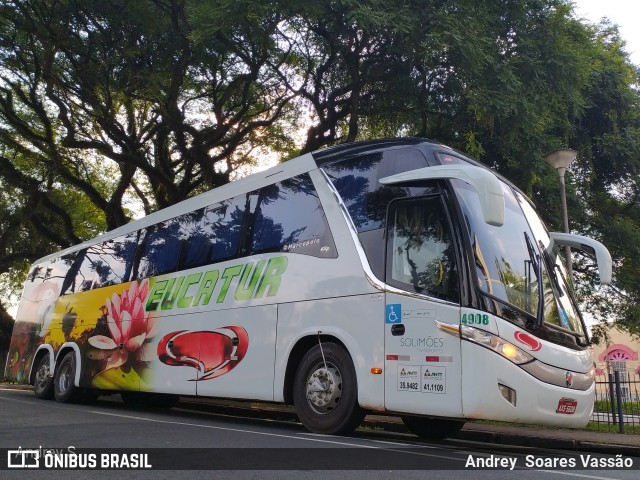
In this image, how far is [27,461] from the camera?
17.9ft

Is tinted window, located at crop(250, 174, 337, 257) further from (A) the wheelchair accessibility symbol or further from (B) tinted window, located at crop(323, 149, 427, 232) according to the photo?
(A) the wheelchair accessibility symbol

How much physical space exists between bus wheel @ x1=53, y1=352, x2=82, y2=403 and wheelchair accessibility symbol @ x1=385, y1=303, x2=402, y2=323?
8.71 meters

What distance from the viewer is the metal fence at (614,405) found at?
1148 cm

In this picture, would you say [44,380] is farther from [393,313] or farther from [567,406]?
[567,406]

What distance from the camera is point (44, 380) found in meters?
14.6

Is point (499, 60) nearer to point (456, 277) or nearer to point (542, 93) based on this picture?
point (542, 93)

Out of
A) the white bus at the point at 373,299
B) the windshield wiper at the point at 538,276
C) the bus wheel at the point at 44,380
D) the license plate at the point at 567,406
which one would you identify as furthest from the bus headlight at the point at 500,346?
the bus wheel at the point at 44,380

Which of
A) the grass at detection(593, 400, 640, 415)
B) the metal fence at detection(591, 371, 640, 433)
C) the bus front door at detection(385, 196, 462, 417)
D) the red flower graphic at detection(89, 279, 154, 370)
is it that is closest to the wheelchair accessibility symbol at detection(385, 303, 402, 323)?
the bus front door at detection(385, 196, 462, 417)

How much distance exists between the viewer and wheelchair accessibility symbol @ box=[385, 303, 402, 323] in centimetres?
727

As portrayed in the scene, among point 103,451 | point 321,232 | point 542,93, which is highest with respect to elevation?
point 542,93

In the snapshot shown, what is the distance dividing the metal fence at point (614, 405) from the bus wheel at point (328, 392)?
597 cm

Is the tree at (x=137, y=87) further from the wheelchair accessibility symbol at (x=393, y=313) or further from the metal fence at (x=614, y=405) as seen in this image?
the metal fence at (x=614, y=405)

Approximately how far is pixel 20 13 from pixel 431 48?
34.6ft

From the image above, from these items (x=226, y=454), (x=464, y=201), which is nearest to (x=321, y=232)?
(x=464, y=201)
